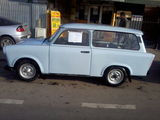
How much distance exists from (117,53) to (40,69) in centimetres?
214

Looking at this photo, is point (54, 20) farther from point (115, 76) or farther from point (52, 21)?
point (115, 76)

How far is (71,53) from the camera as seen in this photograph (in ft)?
20.9

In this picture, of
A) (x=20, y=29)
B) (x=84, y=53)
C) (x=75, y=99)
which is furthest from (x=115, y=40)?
(x=20, y=29)

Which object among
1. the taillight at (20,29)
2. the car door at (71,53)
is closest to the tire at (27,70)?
the car door at (71,53)

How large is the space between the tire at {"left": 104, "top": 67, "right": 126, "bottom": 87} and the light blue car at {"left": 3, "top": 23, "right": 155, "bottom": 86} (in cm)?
3

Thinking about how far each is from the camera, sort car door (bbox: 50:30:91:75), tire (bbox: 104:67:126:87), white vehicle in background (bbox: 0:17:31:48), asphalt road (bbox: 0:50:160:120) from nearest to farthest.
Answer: asphalt road (bbox: 0:50:160:120) → car door (bbox: 50:30:91:75) → tire (bbox: 104:67:126:87) → white vehicle in background (bbox: 0:17:31:48)

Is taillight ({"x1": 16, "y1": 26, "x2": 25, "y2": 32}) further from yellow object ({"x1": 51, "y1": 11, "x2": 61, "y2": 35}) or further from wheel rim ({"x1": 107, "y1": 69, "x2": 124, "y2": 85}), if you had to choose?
wheel rim ({"x1": 107, "y1": 69, "x2": 124, "y2": 85})

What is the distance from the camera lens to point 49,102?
5387 mm

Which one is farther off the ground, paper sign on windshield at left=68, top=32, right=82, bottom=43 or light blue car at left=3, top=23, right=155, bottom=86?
paper sign on windshield at left=68, top=32, right=82, bottom=43

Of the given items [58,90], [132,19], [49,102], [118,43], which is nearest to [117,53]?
[118,43]

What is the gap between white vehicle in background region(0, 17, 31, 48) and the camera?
406 inches

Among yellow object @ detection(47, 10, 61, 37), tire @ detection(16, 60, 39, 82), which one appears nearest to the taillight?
yellow object @ detection(47, 10, 61, 37)

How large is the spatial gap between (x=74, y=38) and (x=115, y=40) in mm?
1133

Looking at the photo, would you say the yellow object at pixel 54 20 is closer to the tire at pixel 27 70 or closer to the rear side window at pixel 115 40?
the tire at pixel 27 70
